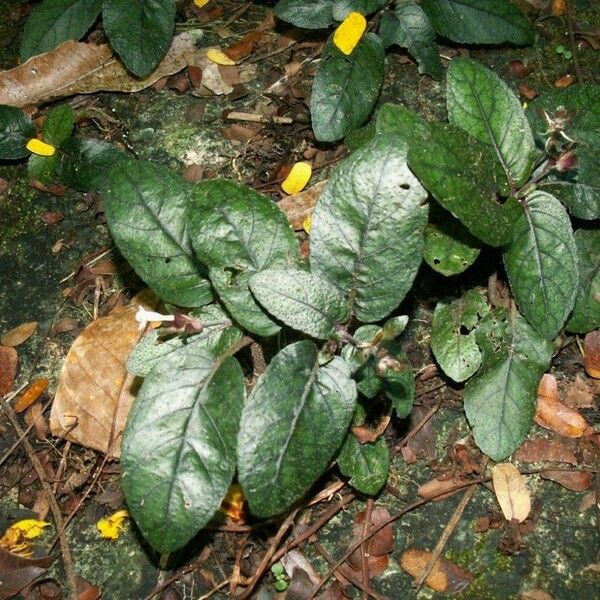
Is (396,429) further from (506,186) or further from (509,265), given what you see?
(506,186)

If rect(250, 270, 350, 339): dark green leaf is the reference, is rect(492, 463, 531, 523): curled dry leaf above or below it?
below

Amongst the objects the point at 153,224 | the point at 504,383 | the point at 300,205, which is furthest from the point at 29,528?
the point at 504,383

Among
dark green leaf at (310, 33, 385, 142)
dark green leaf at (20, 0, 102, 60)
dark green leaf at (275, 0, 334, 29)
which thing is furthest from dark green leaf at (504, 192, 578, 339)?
dark green leaf at (20, 0, 102, 60)

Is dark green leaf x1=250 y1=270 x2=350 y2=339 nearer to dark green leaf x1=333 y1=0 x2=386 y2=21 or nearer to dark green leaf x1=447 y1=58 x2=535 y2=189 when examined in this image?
dark green leaf x1=447 y1=58 x2=535 y2=189

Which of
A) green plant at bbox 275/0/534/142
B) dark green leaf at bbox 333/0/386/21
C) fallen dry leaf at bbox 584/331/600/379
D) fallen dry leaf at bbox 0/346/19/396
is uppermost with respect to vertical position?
dark green leaf at bbox 333/0/386/21

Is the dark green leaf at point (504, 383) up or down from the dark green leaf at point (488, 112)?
down

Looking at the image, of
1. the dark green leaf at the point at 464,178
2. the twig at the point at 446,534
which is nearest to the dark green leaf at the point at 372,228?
the dark green leaf at the point at 464,178

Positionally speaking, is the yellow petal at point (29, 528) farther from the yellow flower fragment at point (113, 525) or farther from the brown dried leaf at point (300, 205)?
the brown dried leaf at point (300, 205)
